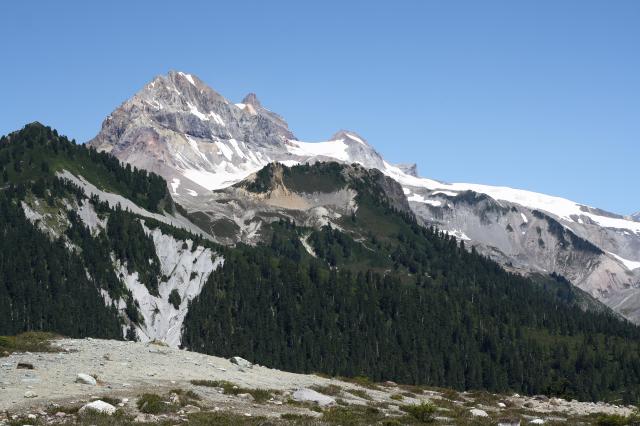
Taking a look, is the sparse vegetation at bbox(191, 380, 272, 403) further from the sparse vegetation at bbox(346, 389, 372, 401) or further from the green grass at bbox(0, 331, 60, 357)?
the green grass at bbox(0, 331, 60, 357)

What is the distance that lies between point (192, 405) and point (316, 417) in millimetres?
7823

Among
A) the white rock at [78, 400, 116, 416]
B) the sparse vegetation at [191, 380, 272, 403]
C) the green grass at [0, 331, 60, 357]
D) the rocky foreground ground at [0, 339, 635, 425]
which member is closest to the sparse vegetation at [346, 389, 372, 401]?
the rocky foreground ground at [0, 339, 635, 425]

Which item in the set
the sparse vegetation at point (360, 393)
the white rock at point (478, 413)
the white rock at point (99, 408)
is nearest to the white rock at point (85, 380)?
the white rock at point (99, 408)

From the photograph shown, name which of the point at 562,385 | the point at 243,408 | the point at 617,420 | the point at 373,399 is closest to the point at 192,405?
the point at 243,408

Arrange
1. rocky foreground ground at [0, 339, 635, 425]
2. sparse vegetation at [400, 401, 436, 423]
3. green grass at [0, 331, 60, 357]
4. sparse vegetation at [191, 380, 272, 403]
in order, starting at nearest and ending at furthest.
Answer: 1. rocky foreground ground at [0, 339, 635, 425]
2. sparse vegetation at [400, 401, 436, 423]
3. sparse vegetation at [191, 380, 272, 403]
4. green grass at [0, 331, 60, 357]

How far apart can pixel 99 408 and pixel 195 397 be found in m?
9.23

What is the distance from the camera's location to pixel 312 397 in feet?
217

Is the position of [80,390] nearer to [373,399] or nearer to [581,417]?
[373,399]

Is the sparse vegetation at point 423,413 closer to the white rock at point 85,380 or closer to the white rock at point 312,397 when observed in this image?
the white rock at point 312,397

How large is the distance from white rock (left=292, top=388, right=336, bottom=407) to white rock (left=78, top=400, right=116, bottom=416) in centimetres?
1746

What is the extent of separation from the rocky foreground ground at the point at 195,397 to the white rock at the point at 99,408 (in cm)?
6

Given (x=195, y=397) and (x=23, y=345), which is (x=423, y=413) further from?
(x=23, y=345)

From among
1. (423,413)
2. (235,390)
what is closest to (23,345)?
(235,390)

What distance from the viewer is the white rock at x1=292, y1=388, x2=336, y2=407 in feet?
214
